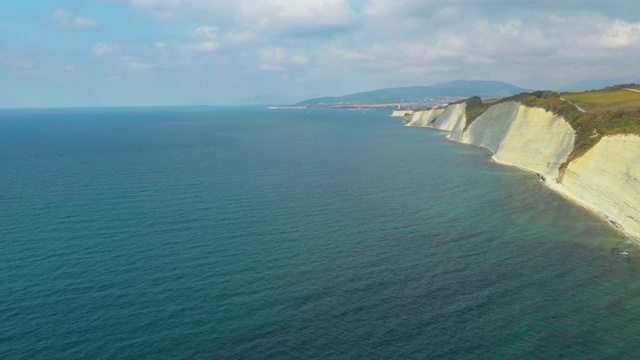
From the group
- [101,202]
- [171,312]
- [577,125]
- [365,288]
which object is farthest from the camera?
[577,125]

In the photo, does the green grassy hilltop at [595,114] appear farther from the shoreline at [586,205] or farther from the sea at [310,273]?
the sea at [310,273]

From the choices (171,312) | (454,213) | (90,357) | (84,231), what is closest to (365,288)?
(171,312)

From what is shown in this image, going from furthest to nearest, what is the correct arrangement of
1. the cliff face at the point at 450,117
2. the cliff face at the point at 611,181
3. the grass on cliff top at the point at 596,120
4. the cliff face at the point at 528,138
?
the cliff face at the point at 450,117, the cliff face at the point at 528,138, the grass on cliff top at the point at 596,120, the cliff face at the point at 611,181

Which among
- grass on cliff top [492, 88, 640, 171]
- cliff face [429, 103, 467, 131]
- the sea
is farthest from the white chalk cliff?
cliff face [429, 103, 467, 131]

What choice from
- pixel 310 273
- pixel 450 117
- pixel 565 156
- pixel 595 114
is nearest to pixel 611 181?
pixel 565 156

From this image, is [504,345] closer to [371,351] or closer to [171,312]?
[371,351]

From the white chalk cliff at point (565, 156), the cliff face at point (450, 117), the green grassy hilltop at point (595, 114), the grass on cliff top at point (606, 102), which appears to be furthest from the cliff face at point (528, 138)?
the cliff face at point (450, 117)
